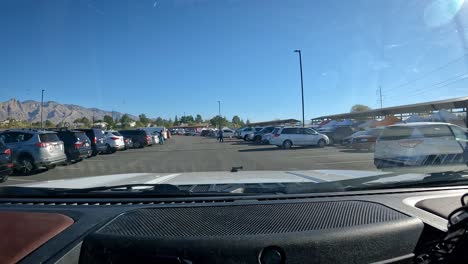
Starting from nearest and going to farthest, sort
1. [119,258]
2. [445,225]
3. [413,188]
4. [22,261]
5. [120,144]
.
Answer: [22,261]
[119,258]
[445,225]
[413,188]
[120,144]

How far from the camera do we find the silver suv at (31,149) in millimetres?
14859

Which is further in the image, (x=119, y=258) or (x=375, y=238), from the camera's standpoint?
(x=375, y=238)

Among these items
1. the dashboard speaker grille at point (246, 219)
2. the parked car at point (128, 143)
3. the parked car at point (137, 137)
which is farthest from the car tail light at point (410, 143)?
the parked car at point (137, 137)

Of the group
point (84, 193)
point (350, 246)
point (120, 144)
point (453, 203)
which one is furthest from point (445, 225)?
point (120, 144)

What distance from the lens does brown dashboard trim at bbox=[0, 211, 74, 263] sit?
5.57 feet

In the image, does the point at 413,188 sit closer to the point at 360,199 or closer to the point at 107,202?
the point at 360,199

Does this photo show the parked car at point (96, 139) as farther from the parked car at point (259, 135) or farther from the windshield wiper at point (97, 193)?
the windshield wiper at point (97, 193)

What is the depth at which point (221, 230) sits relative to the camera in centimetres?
192

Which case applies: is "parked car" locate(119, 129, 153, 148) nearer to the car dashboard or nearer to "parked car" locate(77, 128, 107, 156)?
"parked car" locate(77, 128, 107, 156)

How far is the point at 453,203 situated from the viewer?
263 centimetres

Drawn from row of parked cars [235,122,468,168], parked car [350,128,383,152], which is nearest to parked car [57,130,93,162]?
row of parked cars [235,122,468,168]

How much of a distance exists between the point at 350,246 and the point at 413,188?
1437mm

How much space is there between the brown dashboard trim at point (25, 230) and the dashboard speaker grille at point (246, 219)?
26cm

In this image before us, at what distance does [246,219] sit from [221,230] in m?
0.21
